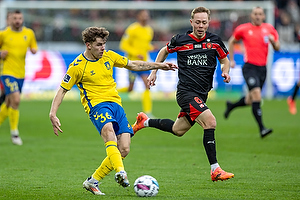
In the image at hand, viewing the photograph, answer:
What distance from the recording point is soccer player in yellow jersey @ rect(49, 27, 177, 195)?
19.2ft

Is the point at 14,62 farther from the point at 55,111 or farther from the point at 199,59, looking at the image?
the point at 55,111

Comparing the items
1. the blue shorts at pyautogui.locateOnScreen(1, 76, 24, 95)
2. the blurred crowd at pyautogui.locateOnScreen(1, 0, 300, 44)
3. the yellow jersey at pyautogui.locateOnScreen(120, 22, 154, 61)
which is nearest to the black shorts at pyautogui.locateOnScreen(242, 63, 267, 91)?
the yellow jersey at pyautogui.locateOnScreen(120, 22, 154, 61)

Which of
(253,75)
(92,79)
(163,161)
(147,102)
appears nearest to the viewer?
(92,79)

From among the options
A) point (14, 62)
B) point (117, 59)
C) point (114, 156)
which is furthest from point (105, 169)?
point (14, 62)

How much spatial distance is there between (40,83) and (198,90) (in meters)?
Answer: 13.4

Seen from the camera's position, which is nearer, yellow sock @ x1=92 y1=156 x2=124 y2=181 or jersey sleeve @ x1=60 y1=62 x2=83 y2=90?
yellow sock @ x1=92 y1=156 x2=124 y2=181

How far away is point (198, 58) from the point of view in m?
7.07

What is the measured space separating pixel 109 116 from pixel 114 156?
518mm

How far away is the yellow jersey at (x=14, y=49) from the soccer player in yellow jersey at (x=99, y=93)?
184 inches

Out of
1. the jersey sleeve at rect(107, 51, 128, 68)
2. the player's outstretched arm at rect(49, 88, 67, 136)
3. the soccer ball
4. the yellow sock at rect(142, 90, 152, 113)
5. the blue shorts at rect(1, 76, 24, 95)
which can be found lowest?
the yellow sock at rect(142, 90, 152, 113)

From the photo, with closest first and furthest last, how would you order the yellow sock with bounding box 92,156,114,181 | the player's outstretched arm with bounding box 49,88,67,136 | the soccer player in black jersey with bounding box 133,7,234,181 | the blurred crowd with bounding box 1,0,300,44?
1. the player's outstretched arm with bounding box 49,88,67,136
2. the yellow sock with bounding box 92,156,114,181
3. the soccer player in black jersey with bounding box 133,7,234,181
4. the blurred crowd with bounding box 1,0,300,44

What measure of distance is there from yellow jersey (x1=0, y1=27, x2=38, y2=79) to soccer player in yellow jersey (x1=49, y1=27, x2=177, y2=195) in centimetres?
468

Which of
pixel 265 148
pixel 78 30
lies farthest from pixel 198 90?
pixel 78 30

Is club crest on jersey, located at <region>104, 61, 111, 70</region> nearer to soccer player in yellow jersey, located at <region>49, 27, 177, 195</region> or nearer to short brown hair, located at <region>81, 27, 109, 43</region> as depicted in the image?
soccer player in yellow jersey, located at <region>49, 27, 177, 195</region>
